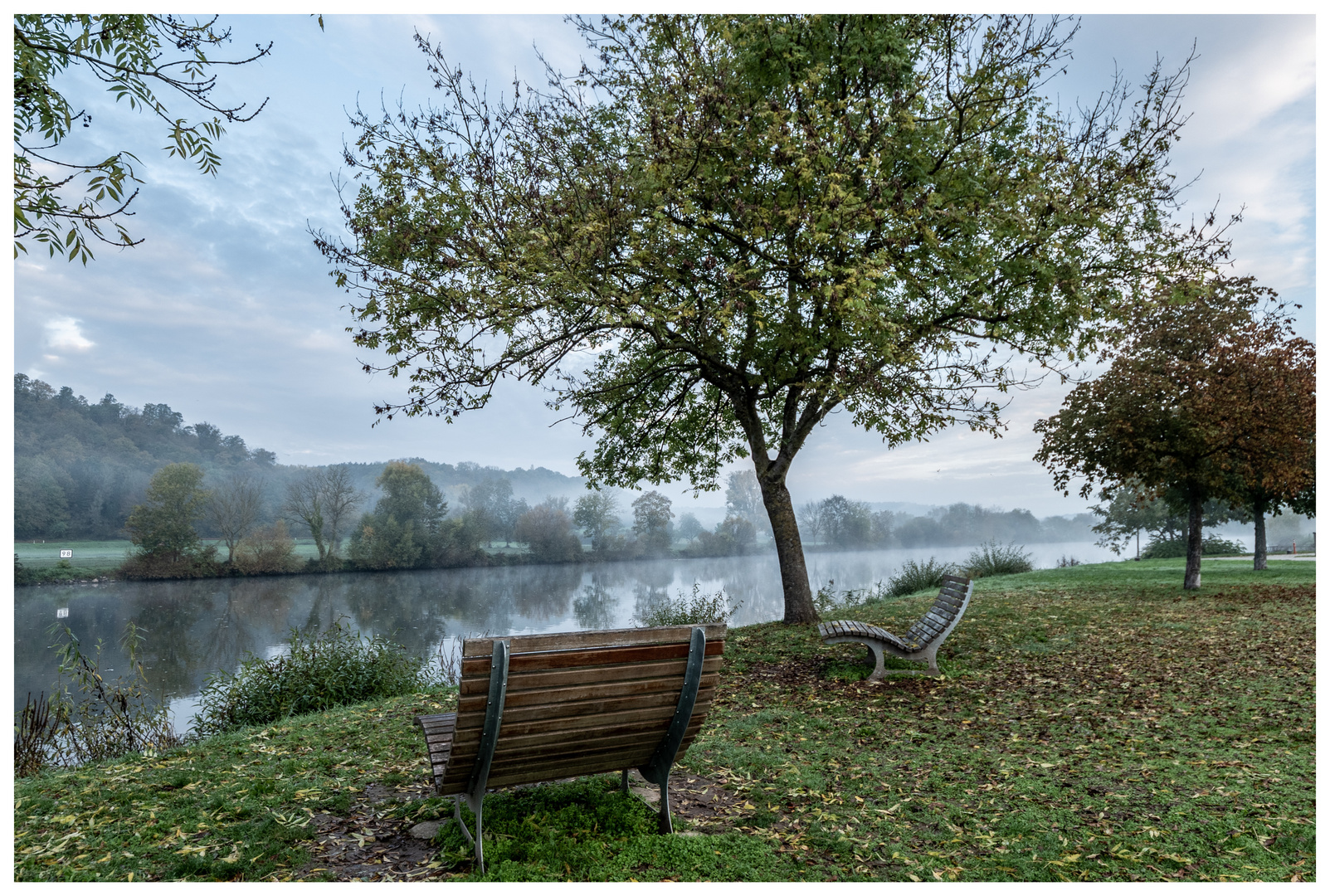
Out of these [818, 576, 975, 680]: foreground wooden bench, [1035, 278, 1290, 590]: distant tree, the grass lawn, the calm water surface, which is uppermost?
[1035, 278, 1290, 590]: distant tree

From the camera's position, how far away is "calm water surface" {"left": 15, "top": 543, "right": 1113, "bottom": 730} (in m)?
16.1

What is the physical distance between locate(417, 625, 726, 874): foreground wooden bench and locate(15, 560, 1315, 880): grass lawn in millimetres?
380

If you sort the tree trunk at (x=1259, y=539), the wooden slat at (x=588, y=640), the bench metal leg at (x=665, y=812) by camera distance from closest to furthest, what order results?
the wooden slat at (x=588, y=640), the bench metal leg at (x=665, y=812), the tree trunk at (x=1259, y=539)

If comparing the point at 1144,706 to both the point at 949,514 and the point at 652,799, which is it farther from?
the point at 949,514

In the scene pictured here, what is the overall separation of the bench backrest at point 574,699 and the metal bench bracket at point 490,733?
0.03 m

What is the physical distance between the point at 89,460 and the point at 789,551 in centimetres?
3599

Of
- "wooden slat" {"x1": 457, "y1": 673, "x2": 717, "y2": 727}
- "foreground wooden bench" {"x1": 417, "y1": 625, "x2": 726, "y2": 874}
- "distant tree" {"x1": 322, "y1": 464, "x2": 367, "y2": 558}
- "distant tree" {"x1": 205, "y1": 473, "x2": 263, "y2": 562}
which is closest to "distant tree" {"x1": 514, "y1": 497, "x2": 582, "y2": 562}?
"distant tree" {"x1": 322, "y1": 464, "x2": 367, "y2": 558}

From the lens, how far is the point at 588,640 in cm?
316

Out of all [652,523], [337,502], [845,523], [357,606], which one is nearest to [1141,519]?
[845,523]

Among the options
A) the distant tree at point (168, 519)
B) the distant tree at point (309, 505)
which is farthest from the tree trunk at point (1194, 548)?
the distant tree at point (168, 519)

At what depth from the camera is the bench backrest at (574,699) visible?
3.03 metres

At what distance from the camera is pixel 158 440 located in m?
34.8

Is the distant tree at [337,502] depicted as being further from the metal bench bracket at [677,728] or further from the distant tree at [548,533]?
the metal bench bracket at [677,728]

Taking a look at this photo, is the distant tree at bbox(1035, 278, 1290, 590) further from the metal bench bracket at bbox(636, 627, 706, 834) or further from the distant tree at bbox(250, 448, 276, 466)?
the distant tree at bbox(250, 448, 276, 466)
